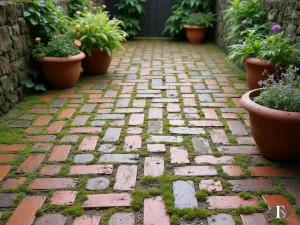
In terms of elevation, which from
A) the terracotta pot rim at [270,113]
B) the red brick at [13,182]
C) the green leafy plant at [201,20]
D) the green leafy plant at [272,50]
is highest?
the green leafy plant at [272,50]

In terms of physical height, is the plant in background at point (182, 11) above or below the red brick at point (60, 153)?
above

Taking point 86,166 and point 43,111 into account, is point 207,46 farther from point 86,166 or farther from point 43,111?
point 86,166

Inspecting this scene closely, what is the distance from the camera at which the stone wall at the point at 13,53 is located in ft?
8.98

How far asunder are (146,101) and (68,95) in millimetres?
782

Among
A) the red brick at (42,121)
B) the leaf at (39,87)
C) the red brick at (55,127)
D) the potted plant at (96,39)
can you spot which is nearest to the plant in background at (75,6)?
the potted plant at (96,39)

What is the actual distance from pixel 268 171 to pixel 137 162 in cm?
75

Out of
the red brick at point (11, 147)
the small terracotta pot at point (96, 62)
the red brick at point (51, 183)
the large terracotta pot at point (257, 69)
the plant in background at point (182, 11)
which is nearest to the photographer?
the red brick at point (51, 183)

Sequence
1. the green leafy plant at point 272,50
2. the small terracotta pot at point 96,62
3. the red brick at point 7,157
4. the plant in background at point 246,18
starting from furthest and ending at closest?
1. the small terracotta pot at point 96,62
2. the plant in background at point 246,18
3. the green leafy plant at point 272,50
4. the red brick at point 7,157

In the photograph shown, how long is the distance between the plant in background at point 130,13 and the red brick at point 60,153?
4744 millimetres

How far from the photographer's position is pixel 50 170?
6.23 feet

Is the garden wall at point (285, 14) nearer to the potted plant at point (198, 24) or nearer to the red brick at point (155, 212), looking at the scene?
the red brick at point (155, 212)

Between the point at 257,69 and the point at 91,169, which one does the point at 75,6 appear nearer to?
the point at 257,69

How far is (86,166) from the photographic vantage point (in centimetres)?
194

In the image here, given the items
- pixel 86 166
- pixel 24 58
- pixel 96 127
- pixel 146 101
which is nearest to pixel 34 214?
pixel 86 166
